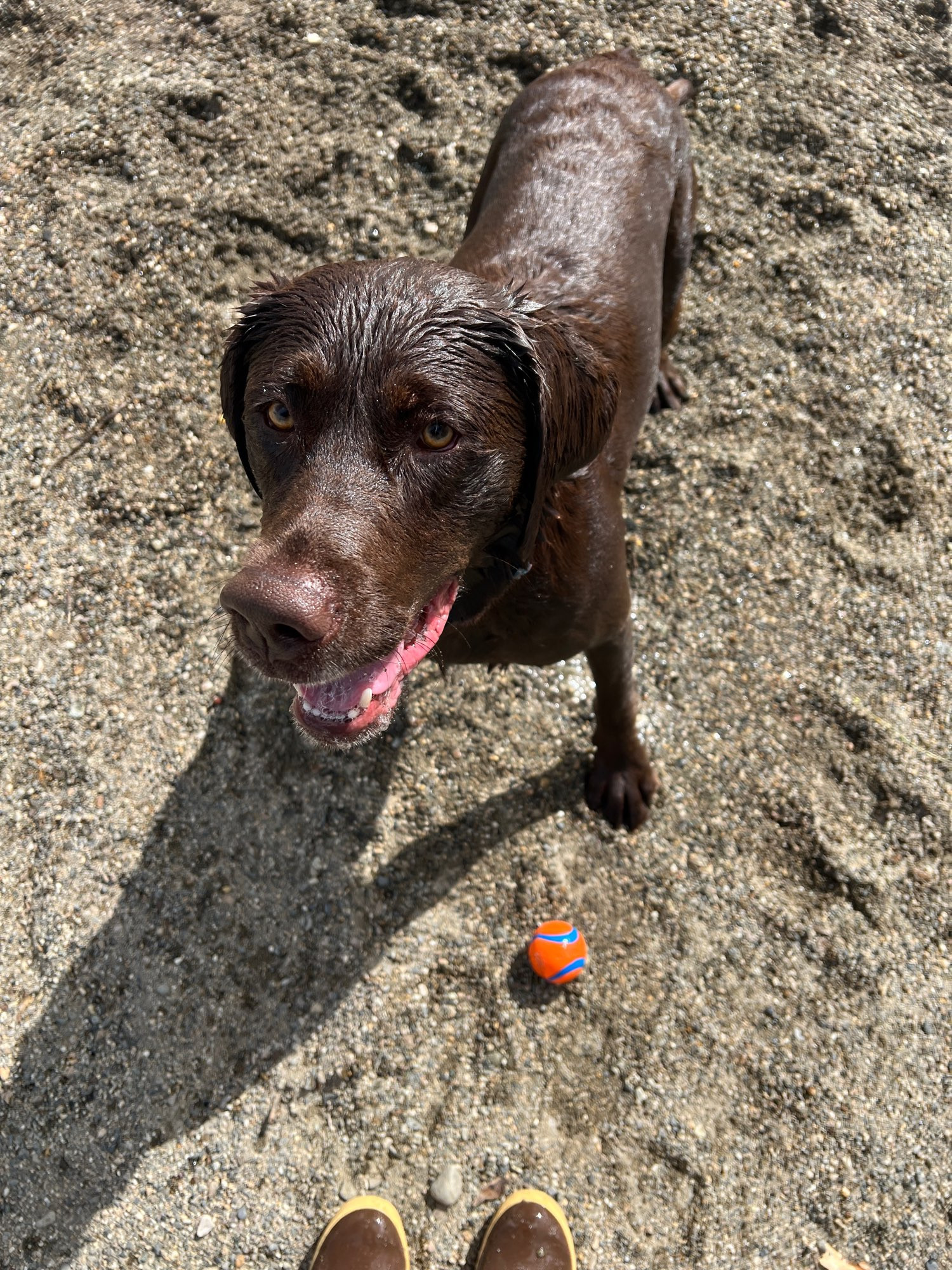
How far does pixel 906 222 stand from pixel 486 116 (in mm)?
1909

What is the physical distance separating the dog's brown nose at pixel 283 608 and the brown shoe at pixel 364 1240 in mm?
2017

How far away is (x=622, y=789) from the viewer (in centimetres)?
308

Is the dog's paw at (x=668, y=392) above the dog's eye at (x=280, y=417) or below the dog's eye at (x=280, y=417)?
below

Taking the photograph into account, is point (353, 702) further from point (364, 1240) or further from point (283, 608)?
point (364, 1240)

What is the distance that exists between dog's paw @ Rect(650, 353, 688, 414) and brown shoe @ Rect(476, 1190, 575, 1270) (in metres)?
2.92

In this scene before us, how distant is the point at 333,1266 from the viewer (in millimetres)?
2631

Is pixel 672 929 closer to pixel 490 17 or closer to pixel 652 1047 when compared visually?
pixel 652 1047

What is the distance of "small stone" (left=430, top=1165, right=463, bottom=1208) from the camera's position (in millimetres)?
→ 2754

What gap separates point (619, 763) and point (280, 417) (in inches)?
70.7

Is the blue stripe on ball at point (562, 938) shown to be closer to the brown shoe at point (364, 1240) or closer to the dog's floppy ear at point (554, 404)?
the brown shoe at point (364, 1240)

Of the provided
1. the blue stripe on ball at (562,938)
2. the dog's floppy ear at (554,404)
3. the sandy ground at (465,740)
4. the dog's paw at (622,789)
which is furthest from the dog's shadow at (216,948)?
the dog's floppy ear at (554,404)

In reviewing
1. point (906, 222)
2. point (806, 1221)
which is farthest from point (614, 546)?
point (906, 222)

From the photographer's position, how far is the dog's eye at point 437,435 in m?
1.83

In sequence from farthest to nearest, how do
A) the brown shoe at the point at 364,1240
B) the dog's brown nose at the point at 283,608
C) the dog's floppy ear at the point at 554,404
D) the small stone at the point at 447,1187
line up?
the small stone at the point at 447,1187 < the brown shoe at the point at 364,1240 < the dog's floppy ear at the point at 554,404 < the dog's brown nose at the point at 283,608
